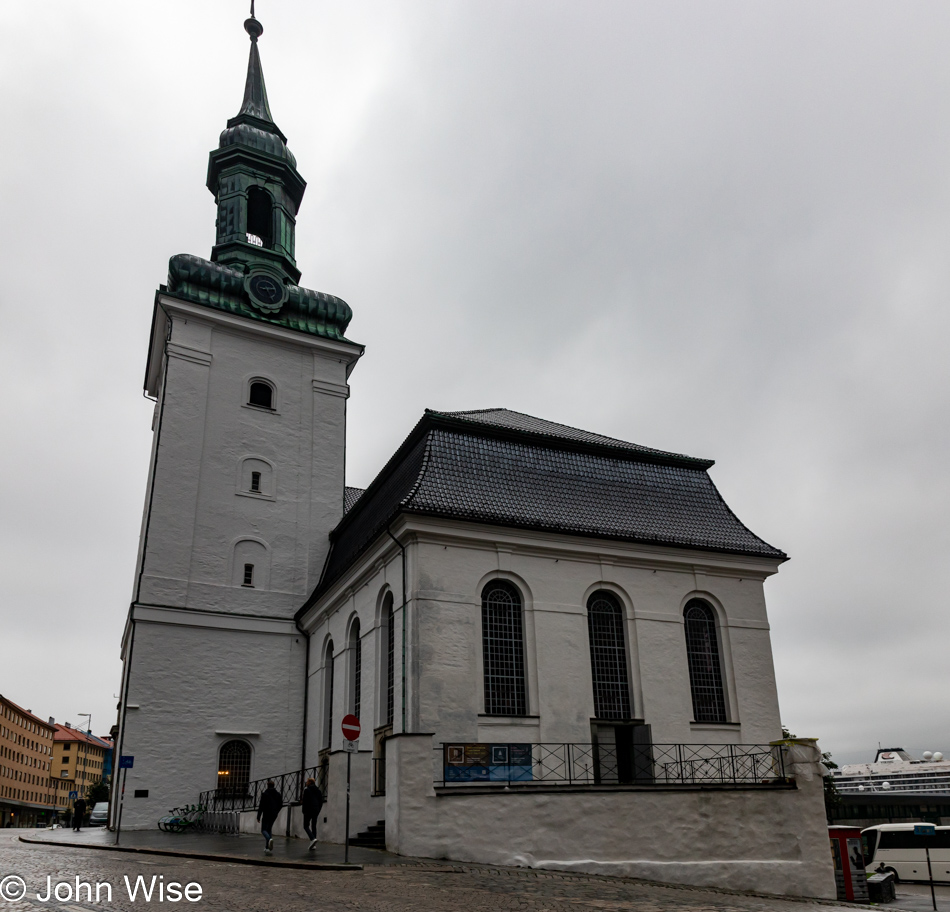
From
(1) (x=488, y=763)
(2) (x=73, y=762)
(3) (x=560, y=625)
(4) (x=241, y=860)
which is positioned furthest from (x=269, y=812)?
(2) (x=73, y=762)

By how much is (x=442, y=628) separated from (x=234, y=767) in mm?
11470

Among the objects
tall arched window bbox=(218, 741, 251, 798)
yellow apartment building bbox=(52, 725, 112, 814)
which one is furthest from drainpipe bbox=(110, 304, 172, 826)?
yellow apartment building bbox=(52, 725, 112, 814)

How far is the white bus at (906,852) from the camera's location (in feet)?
102

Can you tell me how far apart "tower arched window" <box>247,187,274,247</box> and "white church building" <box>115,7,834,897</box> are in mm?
1385

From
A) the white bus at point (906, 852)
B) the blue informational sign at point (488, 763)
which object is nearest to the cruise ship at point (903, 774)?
the white bus at point (906, 852)

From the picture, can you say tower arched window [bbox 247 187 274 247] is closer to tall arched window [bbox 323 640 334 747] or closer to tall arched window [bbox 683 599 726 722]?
tall arched window [bbox 323 640 334 747]

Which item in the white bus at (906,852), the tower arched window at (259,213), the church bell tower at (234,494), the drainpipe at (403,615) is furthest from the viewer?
the tower arched window at (259,213)

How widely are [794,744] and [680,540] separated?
17.9ft

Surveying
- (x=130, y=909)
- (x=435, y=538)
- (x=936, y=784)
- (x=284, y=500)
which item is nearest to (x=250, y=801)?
(x=284, y=500)

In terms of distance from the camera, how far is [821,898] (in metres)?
15.7

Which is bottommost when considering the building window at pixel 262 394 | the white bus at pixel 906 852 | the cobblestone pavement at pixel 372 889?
the white bus at pixel 906 852

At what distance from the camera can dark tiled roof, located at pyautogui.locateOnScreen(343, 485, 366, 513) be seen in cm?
3029

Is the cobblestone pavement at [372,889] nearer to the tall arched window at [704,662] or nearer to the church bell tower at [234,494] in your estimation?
the tall arched window at [704,662]

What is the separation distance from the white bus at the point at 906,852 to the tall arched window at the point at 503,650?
21175 mm
